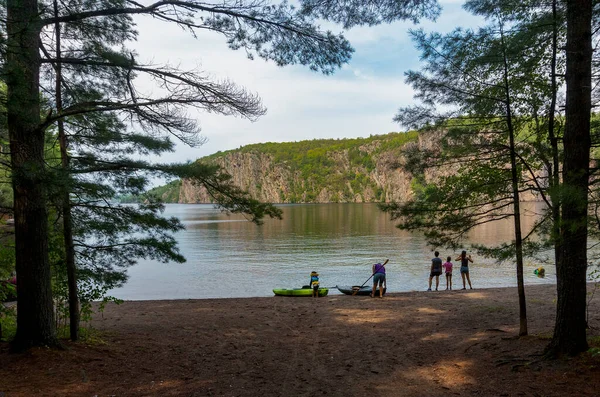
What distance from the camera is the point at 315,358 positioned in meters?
6.54

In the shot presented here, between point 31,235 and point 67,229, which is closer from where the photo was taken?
point 31,235

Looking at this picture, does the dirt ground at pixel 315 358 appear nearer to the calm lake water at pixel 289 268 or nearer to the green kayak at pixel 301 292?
the green kayak at pixel 301 292

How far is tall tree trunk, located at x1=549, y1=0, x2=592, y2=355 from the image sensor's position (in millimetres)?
4871

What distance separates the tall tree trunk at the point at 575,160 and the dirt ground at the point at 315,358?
34 cm

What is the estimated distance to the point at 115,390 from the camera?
4750mm

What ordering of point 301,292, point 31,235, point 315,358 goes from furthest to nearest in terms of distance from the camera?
point 301,292 → point 315,358 → point 31,235

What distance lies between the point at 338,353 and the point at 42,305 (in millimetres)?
4521

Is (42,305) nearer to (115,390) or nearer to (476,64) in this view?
(115,390)

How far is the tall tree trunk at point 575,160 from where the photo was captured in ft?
16.0

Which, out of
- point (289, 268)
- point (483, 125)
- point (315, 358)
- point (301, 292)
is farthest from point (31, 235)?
point (289, 268)

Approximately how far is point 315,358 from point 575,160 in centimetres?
462

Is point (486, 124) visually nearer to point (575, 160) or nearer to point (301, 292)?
point (575, 160)

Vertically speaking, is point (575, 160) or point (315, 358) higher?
point (575, 160)

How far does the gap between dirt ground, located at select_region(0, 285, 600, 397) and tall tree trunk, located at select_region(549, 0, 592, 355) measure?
338 millimetres
